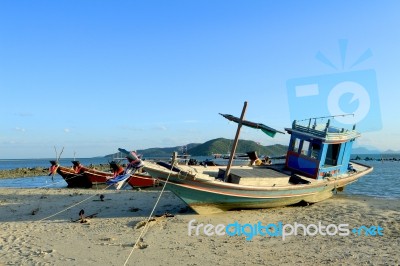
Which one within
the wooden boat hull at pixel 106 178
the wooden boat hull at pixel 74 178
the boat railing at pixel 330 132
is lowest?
the wooden boat hull at pixel 74 178

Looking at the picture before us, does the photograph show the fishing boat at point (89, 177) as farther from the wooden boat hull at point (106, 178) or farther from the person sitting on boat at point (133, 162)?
the person sitting on boat at point (133, 162)

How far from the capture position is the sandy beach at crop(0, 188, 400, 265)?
27.5ft

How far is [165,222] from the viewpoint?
12000 mm

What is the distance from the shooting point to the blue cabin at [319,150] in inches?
634

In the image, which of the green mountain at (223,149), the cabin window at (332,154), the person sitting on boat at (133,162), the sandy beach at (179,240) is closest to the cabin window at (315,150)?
the cabin window at (332,154)

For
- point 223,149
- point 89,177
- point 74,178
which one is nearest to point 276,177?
point 89,177

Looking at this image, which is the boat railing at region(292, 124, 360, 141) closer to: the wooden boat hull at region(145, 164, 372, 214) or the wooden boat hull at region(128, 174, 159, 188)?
the wooden boat hull at region(145, 164, 372, 214)

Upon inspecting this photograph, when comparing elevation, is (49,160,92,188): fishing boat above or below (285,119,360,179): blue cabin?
below

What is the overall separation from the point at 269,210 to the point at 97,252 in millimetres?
7724

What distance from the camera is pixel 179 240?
32.9ft

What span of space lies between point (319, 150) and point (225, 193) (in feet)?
19.4

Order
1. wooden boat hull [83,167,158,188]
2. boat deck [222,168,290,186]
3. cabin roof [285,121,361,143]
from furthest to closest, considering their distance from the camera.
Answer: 1. wooden boat hull [83,167,158,188]
2. cabin roof [285,121,361,143]
3. boat deck [222,168,290,186]

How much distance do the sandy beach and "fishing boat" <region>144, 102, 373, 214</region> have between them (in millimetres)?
568

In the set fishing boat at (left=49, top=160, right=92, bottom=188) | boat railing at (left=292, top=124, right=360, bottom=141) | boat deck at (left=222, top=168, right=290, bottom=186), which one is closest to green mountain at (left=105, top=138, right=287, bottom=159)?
fishing boat at (left=49, top=160, right=92, bottom=188)
